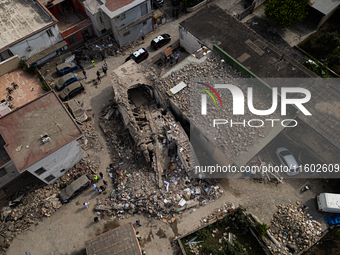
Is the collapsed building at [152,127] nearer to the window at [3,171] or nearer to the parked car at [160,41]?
the parked car at [160,41]

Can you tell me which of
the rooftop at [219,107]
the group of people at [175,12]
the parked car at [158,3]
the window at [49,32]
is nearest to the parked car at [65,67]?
the window at [49,32]

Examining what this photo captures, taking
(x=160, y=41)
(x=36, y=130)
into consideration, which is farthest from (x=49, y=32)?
(x=36, y=130)

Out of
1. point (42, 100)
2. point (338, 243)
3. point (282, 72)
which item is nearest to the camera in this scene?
point (338, 243)

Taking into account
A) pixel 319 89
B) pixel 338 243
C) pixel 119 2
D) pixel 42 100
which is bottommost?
pixel 338 243

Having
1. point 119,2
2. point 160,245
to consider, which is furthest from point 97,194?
point 119,2

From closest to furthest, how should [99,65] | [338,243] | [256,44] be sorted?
[338,243] → [256,44] → [99,65]

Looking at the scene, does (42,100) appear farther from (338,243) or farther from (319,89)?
(338,243)

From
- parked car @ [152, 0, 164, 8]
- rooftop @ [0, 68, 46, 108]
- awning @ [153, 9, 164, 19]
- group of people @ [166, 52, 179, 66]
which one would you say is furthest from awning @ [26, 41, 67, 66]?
parked car @ [152, 0, 164, 8]
